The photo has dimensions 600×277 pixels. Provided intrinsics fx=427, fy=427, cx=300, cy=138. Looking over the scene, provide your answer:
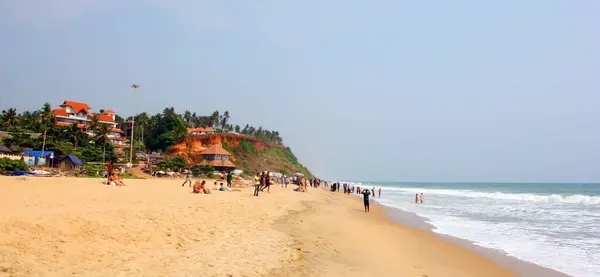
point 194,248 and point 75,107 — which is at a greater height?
point 75,107

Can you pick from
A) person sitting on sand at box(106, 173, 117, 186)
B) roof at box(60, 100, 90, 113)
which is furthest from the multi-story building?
person sitting on sand at box(106, 173, 117, 186)

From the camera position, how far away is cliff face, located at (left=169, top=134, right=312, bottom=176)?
73.8m

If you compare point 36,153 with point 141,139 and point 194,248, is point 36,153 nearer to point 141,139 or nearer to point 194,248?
point 141,139

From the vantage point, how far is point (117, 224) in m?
9.77

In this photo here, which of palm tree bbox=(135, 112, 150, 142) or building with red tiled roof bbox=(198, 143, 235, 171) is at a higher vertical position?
palm tree bbox=(135, 112, 150, 142)

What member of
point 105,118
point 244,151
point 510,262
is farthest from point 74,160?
point 510,262

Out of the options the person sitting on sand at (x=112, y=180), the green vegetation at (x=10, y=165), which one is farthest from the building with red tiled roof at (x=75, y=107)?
the person sitting on sand at (x=112, y=180)

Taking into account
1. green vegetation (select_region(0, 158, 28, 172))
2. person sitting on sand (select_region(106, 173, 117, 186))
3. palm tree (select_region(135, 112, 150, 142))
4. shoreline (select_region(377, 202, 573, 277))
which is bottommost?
shoreline (select_region(377, 202, 573, 277))

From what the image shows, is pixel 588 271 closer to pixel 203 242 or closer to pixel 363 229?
pixel 363 229

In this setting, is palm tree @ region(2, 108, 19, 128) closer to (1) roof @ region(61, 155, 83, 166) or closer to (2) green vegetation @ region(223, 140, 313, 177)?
(1) roof @ region(61, 155, 83, 166)

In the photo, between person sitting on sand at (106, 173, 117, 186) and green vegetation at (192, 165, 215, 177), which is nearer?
person sitting on sand at (106, 173, 117, 186)

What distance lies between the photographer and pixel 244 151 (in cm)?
8412

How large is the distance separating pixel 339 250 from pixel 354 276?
2.95 metres

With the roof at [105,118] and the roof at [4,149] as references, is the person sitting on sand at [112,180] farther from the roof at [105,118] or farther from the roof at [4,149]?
the roof at [105,118]
